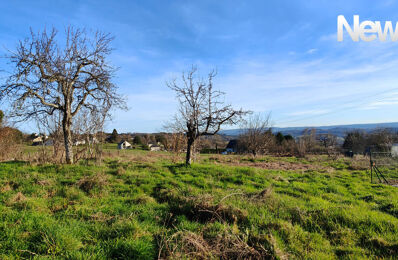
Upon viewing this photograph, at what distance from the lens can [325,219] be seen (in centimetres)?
458

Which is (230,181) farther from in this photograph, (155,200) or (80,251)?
(80,251)

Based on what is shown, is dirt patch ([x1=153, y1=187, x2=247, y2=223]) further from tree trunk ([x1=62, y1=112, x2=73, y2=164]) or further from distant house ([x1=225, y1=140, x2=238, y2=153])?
distant house ([x1=225, y1=140, x2=238, y2=153])

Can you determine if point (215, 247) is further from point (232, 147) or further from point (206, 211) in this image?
point (232, 147)

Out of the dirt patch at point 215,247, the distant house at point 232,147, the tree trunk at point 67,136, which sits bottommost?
the distant house at point 232,147

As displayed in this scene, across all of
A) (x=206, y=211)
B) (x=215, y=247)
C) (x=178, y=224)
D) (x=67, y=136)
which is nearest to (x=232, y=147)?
(x=67, y=136)

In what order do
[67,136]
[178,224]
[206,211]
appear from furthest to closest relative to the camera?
1. [67,136]
2. [206,211]
3. [178,224]

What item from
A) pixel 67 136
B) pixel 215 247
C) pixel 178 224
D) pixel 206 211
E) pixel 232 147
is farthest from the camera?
pixel 232 147

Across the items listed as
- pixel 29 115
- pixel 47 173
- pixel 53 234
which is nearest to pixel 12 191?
pixel 47 173

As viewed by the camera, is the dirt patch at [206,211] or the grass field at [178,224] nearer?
the grass field at [178,224]

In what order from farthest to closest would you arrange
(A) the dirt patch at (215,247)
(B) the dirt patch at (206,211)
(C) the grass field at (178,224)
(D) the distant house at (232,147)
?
1. (D) the distant house at (232,147)
2. (B) the dirt patch at (206,211)
3. (C) the grass field at (178,224)
4. (A) the dirt patch at (215,247)

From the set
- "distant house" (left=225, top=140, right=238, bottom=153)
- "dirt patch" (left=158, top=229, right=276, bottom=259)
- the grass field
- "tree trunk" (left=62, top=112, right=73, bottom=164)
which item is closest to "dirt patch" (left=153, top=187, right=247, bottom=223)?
the grass field

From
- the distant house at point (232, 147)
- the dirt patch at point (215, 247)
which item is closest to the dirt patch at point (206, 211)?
the dirt patch at point (215, 247)

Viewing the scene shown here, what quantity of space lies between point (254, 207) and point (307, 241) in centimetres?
157

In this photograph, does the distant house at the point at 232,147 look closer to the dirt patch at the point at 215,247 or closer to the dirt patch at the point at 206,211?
the dirt patch at the point at 206,211
